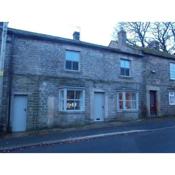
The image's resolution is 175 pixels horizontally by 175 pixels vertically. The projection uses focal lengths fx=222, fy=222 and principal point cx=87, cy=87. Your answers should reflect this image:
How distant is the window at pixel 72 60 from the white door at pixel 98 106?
269cm

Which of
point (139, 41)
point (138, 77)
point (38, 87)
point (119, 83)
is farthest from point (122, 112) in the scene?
point (139, 41)

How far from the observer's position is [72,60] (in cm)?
1661

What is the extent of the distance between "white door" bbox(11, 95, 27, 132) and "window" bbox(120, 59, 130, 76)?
8951 millimetres

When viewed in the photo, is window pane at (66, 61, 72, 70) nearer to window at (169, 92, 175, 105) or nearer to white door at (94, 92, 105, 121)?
white door at (94, 92, 105, 121)

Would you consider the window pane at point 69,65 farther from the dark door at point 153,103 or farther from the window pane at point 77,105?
the dark door at point 153,103

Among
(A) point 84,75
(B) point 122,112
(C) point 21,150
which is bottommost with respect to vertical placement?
Answer: (C) point 21,150

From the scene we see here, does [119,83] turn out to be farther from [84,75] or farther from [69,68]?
[69,68]

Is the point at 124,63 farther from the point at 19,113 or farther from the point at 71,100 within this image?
the point at 19,113

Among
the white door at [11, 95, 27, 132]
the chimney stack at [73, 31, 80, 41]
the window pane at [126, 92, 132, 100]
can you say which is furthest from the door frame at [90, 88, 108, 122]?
the chimney stack at [73, 31, 80, 41]

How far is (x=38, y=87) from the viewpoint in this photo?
1470 centimetres

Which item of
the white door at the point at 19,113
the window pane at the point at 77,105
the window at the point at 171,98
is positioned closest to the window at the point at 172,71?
the window at the point at 171,98

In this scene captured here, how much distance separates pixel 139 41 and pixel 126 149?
33.9 meters

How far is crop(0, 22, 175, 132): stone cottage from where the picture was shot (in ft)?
46.1

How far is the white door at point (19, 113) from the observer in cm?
1384
